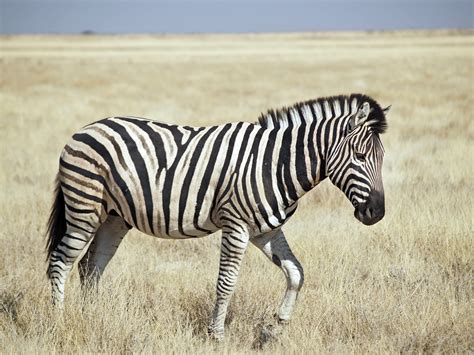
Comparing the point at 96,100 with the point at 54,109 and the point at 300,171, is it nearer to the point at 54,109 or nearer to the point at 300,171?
the point at 54,109

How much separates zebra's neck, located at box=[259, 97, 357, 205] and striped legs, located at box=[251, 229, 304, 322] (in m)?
0.42

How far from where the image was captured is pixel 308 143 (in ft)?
15.1

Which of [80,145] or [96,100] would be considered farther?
[96,100]

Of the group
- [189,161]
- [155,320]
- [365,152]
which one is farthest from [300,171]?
[155,320]

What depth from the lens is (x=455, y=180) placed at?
380 inches

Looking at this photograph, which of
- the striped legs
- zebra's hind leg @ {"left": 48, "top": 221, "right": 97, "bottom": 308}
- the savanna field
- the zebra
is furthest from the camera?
zebra's hind leg @ {"left": 48, "top": 221, "right": 97, "bottom": 308}

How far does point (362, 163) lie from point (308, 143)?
0.47m

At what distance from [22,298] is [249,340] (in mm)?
2075

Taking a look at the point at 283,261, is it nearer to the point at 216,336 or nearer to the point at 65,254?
the point at 216,336

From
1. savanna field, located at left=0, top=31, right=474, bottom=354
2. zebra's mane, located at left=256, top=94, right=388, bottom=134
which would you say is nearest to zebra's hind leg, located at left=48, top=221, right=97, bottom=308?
savanna field, located at left=0, top=31, right=474, bottom=354

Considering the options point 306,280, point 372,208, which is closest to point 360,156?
point 372,208

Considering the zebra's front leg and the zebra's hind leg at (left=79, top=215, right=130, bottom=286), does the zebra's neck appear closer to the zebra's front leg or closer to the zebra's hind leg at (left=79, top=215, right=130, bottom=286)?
the zebra's front leg

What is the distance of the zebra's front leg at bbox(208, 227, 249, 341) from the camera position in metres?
4.46

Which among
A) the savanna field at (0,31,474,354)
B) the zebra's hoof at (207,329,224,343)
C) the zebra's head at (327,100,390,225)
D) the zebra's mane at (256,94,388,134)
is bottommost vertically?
the zebra's hoof at (207,329,224,343)
